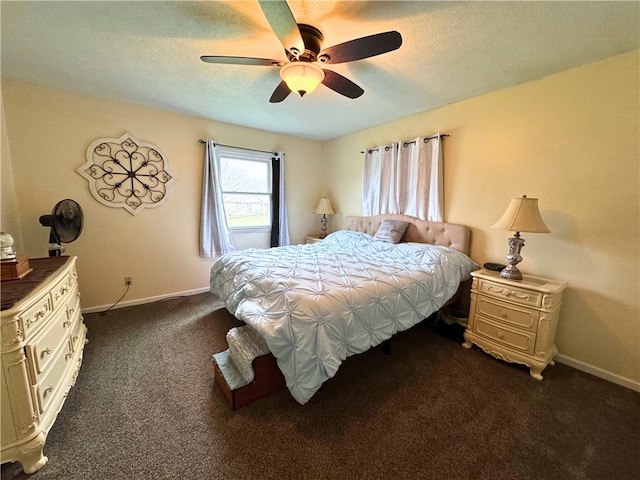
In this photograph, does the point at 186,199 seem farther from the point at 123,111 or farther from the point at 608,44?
the point at 608,44

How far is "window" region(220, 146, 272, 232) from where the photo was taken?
3.77 meters

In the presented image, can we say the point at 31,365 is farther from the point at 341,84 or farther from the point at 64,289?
the point at 341,84

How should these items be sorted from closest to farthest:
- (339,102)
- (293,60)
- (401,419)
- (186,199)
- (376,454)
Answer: (376,454)
(401,419)
(293,60)
(339,102)
(186,199)

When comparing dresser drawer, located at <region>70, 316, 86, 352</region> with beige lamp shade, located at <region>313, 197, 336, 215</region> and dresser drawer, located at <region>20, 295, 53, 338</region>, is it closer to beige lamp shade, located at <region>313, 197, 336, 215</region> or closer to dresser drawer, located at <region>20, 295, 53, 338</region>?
dresser drawer, located at <region>20, 295, 53, 338</region>

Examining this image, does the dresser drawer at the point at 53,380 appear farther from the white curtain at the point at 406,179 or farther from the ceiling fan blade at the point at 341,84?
the white curtain at the point at 406,179

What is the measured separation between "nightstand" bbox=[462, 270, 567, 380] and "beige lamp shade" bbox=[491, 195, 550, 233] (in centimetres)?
45

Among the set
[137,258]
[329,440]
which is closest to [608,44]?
[329,440]

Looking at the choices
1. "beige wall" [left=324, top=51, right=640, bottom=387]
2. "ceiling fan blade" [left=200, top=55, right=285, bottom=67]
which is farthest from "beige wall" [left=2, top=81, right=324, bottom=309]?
"beige wall" [left=324, top=51, right=640, bottom=387]

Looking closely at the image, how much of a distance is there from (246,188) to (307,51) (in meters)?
2.64

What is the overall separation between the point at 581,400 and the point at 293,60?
3.06 m

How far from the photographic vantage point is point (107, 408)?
5.23ft

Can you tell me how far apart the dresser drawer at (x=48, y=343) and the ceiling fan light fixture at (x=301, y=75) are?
2.09 meters

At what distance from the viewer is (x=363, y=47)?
4.82ft

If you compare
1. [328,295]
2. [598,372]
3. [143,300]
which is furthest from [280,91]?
[598,372]
